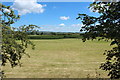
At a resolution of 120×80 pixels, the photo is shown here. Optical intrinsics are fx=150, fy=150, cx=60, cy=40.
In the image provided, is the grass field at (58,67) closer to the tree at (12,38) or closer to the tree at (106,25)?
the tree at (106,25)

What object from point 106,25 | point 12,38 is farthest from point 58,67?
point 106,25

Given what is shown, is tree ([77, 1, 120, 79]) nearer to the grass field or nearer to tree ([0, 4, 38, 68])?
the grass field

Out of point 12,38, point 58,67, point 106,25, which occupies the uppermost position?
point 106,25

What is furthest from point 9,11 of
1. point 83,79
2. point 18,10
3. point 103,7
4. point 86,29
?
point 83,79

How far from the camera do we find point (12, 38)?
1.53 m

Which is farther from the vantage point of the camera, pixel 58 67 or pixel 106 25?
pixel 58 67

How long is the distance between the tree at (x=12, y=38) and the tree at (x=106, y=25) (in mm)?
633

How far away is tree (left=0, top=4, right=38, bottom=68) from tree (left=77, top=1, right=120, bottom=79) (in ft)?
2.08

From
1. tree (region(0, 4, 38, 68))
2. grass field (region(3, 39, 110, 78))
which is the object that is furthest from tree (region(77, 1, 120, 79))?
tree (region(0, 4, 38, 68))

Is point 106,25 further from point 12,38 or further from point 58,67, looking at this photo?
point 58,67

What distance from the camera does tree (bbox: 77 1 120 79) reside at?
142 cm

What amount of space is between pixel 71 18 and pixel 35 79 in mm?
1485

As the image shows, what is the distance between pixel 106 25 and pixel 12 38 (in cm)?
94

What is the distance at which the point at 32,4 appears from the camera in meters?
1.96
